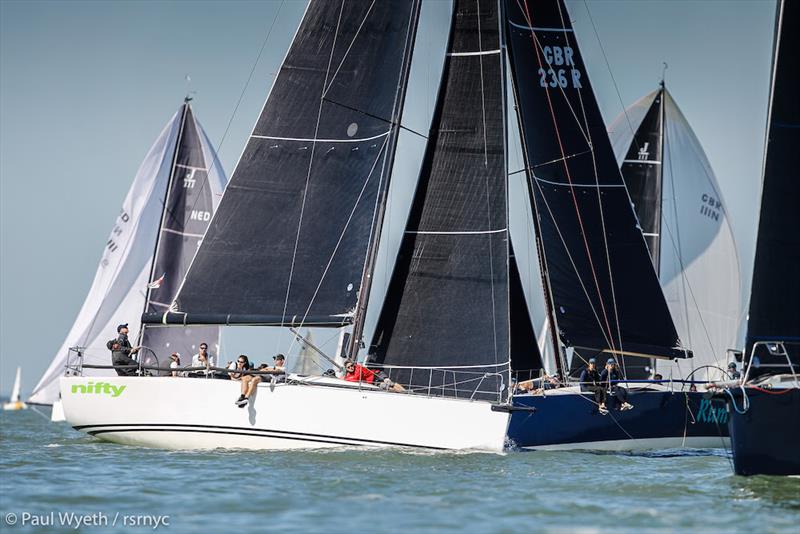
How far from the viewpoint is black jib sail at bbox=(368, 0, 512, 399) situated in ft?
64.8

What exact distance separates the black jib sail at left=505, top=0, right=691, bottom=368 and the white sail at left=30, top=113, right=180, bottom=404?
1324cm

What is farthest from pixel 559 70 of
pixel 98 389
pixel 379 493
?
pixel 379 493

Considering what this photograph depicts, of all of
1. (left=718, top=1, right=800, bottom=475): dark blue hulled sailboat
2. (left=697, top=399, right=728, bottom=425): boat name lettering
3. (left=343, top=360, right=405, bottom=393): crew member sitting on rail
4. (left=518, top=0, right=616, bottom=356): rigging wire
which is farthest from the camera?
(left=518, top=0, right=616, bottom=356): rigging wire

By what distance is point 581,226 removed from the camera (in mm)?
22688

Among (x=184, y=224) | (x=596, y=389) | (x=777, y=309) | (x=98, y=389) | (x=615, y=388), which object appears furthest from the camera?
(x=184, y=224)

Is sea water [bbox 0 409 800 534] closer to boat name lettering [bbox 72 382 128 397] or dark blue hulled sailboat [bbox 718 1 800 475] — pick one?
dark blue hulled sailboat [bbox 718 1 800 475]

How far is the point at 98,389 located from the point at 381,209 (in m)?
5.56

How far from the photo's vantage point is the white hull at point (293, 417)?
18125 mm

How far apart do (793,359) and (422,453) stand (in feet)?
19.0

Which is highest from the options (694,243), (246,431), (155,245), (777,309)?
(694,243)

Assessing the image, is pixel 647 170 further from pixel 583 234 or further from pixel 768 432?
pixel 768 432

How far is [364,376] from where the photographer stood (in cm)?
1930

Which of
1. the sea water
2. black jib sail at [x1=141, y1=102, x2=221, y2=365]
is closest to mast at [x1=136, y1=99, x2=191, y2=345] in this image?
black jib sail at [x1=141, y1=102, x2=221, y2=365]

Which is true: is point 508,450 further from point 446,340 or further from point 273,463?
point 273,463
